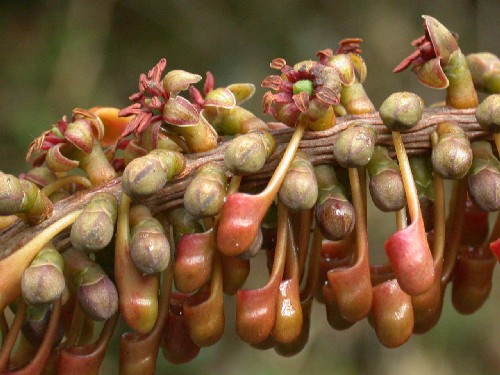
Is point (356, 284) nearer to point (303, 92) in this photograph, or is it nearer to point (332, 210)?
point (332, 210)

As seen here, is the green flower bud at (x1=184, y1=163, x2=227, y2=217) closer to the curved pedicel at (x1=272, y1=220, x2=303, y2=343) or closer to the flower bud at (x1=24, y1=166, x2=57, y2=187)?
the curved pedicel at (x1=272, y1=220, x2=303, y2=343)

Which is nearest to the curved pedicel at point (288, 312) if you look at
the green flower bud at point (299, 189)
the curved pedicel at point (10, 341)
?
the green flower bud at point (299, 189)

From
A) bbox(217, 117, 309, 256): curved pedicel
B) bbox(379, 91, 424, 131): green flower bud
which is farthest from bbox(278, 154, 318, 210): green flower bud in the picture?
bbox(379, 91, 424, 131): green flower bud

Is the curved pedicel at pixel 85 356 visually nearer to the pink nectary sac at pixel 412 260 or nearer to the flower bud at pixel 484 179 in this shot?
the pink nectary sac at pixel 412 260

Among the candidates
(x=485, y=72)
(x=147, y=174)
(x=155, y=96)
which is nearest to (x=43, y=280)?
(x=147, y=174)

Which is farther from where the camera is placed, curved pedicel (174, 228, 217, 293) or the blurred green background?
the blurred green background

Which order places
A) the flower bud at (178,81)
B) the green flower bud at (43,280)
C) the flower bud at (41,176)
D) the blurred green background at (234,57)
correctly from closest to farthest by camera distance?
the green flower bud at (43,280), the flower bud at (178,81), the flower bud at (41,176), the blurred green background at (234,57)

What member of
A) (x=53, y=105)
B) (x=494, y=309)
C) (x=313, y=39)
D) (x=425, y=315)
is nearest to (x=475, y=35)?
(x=313, y=39)
